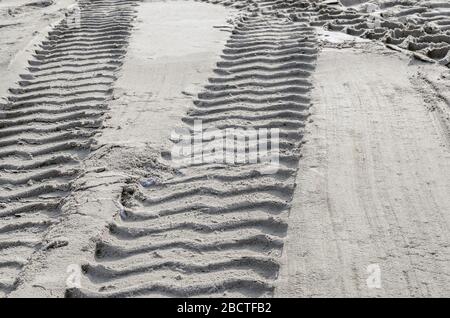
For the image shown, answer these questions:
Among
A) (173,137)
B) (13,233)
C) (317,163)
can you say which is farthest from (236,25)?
(13,233)

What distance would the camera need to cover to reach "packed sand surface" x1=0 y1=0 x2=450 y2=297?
3.39 m

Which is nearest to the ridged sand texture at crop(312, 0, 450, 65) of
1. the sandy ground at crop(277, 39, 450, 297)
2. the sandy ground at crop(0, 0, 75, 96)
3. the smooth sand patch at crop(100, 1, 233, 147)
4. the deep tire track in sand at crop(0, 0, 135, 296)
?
the sandy ground at crop(277, 39, 450, 297)

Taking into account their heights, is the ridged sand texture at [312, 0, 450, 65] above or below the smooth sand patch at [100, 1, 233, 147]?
above

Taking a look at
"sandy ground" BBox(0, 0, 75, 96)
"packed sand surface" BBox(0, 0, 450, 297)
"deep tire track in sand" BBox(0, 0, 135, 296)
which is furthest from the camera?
"sandy ground" BBox(0, 0, 75, 96)

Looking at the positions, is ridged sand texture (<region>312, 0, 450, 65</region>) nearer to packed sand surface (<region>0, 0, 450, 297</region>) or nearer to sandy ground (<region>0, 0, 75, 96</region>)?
packed sand surface (<region>0, 0, 450, 297</region>)

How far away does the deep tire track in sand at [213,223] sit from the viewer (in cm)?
334

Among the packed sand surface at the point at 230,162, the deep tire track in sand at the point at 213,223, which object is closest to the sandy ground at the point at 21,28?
the packed sand surface at the point at 230,162

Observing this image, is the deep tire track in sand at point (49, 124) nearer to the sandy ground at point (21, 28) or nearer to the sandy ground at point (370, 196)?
the sandy ground at point (21, 28)

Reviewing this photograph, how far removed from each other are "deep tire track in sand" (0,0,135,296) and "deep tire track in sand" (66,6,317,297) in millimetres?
501

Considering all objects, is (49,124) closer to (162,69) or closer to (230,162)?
(162,69)

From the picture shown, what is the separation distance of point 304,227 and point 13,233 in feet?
6.27

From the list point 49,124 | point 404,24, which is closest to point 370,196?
point 49,124

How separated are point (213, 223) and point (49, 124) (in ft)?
7.66
